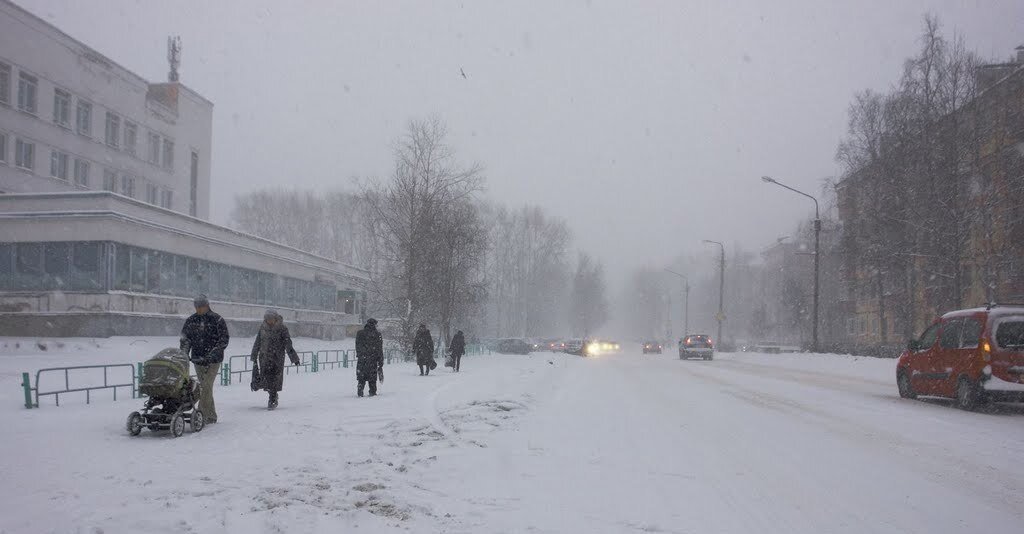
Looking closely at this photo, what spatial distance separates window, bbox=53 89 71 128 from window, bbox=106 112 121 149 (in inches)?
132

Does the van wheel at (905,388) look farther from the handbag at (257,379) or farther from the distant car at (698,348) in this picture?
the distant car at (698,348)

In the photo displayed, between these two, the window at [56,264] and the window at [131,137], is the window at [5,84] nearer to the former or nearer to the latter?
the window at [131,137]

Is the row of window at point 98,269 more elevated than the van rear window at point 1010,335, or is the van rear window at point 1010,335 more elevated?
the row of window at point 98,269

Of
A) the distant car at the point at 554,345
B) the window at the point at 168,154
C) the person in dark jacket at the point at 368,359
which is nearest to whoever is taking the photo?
the person in dark jacket at the point at 368,359

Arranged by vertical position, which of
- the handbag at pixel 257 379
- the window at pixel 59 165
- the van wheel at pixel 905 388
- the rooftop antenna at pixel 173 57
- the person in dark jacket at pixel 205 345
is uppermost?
the rooftop antenna at pixel 173 57

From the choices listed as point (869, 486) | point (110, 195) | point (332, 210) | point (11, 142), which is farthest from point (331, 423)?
point (332, 210)

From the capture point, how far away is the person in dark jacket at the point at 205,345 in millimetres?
9727

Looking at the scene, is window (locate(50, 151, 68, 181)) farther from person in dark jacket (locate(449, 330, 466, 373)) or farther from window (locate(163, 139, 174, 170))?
person in dark jacket (locate(449, 330, 466, 373))

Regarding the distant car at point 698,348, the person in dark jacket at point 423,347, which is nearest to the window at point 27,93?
the person in dark jacket at point 423,347

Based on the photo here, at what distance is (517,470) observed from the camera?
7.23 m

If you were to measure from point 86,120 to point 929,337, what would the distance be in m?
47.5

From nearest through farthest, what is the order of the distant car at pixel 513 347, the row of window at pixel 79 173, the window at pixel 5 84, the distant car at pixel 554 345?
the window at pixel 5 84, the row of window at pixel 79 173, the distant car at pixel 513 347, the distant car at pixel 554 345

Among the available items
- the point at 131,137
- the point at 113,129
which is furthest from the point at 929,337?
the point at 131,137

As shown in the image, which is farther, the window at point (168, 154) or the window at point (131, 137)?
the window at point (168, 154)
